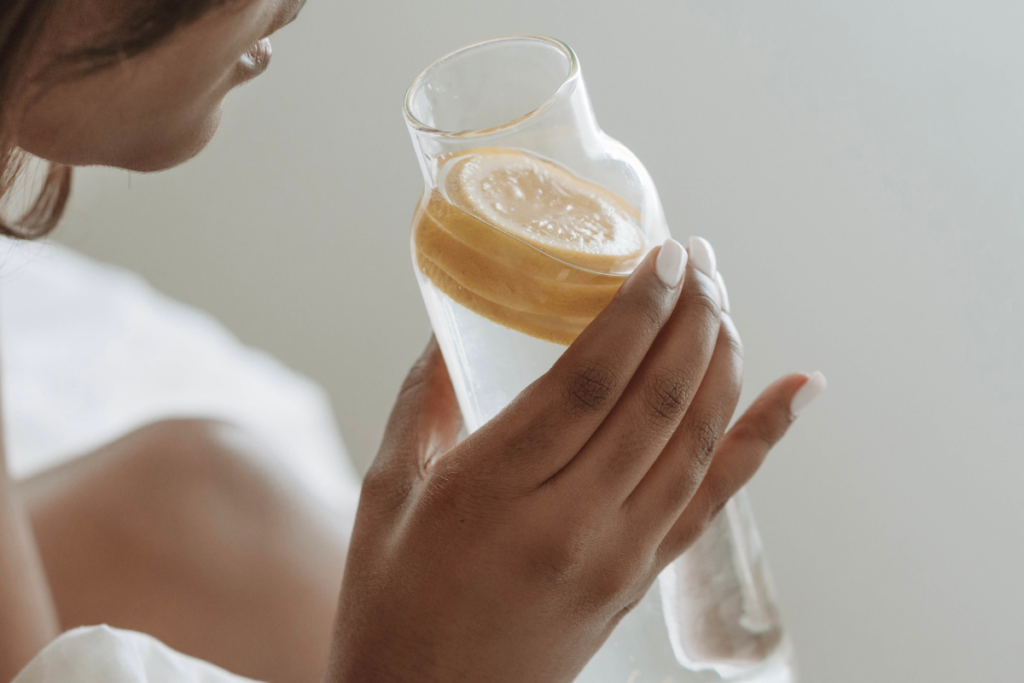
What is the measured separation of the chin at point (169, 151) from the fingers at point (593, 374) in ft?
0.76

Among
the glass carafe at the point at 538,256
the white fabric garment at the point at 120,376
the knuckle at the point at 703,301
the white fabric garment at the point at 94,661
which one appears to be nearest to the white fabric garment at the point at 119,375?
the white fabric garment at the point at 120,376

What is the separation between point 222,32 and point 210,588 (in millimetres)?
479

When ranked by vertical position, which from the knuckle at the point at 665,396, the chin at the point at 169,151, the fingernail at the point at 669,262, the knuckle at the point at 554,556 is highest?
the fingernail at the point at 669,262

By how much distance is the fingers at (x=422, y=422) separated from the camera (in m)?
0.49

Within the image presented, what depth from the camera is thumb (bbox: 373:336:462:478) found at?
1.60ft

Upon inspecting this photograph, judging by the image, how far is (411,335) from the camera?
114 centimetres

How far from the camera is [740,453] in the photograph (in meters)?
0.48

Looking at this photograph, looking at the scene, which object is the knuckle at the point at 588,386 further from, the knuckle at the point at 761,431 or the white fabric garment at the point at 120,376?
the white fabric garment at the point at 120,376

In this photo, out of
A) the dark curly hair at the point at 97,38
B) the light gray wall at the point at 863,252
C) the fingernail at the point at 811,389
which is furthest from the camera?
A: the light gray wall at the point at 863,252

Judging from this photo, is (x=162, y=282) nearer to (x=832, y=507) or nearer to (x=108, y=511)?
(x=108, y=511)

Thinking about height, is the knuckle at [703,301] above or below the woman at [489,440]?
above

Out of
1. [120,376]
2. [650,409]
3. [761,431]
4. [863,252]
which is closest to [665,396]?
[650,409]

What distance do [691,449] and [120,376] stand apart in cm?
82

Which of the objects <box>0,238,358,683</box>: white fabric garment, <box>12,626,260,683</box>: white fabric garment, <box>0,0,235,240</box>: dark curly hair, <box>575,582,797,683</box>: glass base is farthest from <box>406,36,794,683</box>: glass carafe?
<box>0,238,358,683</box>: white fabric garment
